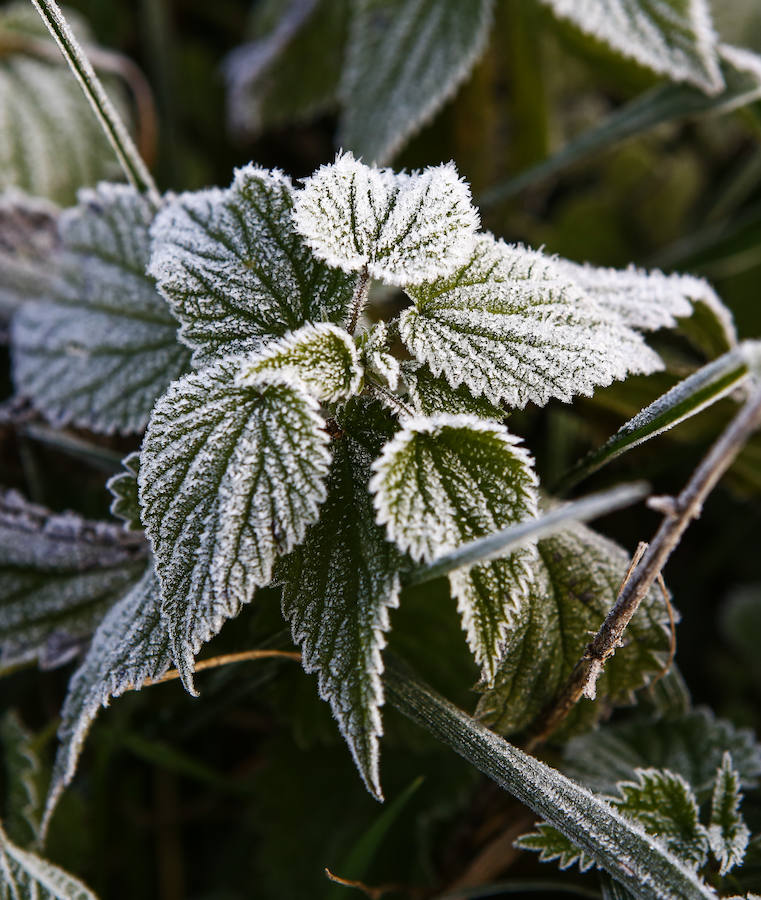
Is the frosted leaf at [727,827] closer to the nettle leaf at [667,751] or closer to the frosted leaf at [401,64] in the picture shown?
the nettle leaf at [667,751]

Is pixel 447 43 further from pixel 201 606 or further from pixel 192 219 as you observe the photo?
pixel 201 606

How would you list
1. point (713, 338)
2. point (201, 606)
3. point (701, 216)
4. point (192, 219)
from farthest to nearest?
point (701, 216) < point (713, 338) < point (192, 219) < point (201, 606)

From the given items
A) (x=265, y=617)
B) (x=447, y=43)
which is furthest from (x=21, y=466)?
(x=447, y=43)

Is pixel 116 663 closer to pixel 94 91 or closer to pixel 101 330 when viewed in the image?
pixel 101 330

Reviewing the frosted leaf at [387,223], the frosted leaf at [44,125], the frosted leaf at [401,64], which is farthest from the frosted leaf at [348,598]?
the frosted leaf at [44,125]

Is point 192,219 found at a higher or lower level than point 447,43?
lower

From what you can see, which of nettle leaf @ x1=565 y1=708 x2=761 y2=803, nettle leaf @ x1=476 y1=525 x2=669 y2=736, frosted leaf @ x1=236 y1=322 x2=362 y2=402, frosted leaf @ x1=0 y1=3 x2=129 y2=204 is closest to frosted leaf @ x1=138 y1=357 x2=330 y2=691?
frosted leaf @ x1=236 y1=322 x2=362 y2=402

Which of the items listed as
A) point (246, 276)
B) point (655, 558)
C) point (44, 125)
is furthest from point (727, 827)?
point (44, 125)
